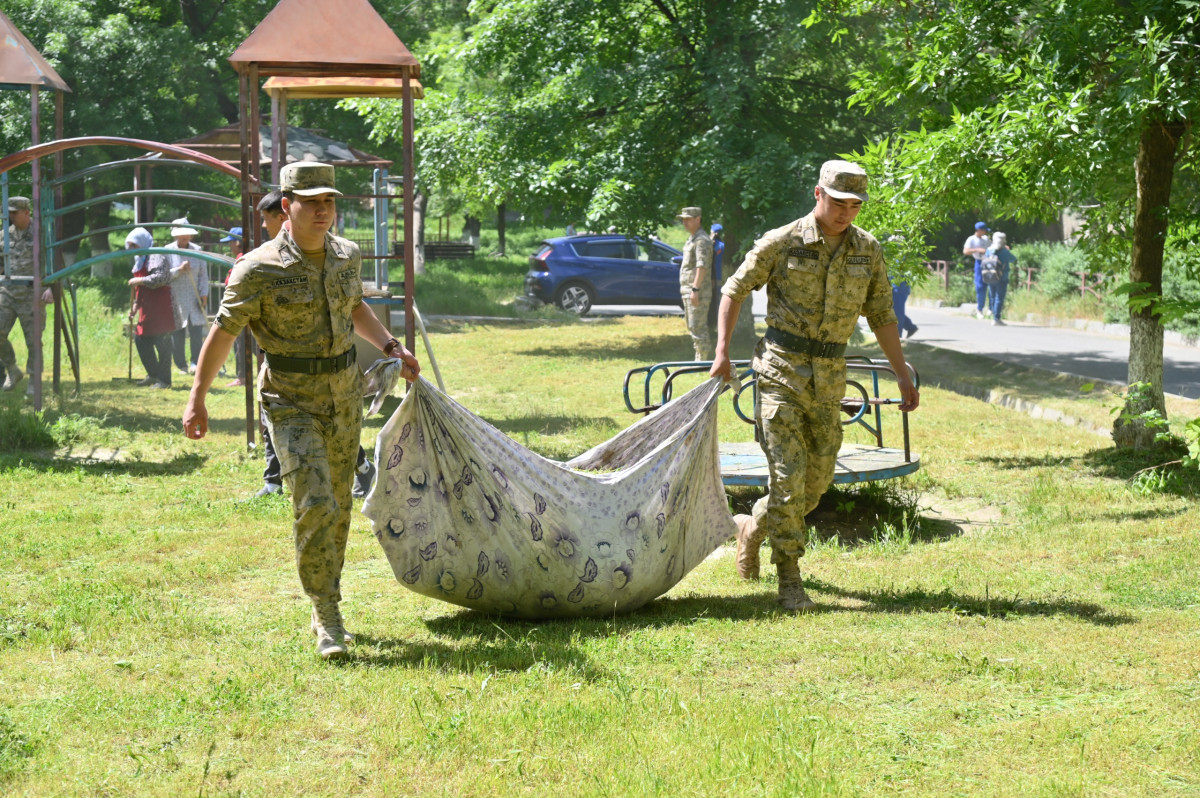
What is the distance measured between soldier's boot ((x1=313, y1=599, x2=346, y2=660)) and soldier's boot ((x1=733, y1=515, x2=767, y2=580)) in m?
2.14

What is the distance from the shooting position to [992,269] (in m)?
24.0

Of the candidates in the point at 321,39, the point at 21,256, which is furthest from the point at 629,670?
the point at 21,256

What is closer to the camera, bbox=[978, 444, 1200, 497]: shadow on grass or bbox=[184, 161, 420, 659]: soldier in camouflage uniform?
bbox=[184, 161, 420, 659]: soldier in camouflage uniform

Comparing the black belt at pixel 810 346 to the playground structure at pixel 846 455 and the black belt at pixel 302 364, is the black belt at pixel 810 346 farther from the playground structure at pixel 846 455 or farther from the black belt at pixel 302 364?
the black belt at pixel 302 364

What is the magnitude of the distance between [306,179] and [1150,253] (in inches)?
263

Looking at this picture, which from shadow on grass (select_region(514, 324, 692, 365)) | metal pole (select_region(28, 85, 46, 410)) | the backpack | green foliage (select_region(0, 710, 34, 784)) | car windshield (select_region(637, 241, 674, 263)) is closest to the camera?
green foliage (select_region(0, 710, 34, 784))

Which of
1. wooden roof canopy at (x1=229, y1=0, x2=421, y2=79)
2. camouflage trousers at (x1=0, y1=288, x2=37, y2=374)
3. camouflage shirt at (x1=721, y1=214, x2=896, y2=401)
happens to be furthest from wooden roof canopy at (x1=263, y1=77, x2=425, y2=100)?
camouflage shirt at (x1=721, y1=214, x2=896, y2=401)

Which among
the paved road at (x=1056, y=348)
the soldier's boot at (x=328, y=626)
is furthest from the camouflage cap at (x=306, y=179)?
the paved road at (x=1056, y=348)

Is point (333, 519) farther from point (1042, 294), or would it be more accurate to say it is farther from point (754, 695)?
point (1042, 294)

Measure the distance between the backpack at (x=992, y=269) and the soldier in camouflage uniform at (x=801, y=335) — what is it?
1879 cm

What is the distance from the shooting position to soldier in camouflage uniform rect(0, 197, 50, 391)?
520 inches

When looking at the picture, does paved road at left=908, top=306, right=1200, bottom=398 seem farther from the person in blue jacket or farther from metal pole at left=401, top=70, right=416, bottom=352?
metal pole at left=401, top=70, right=416, bottom=352

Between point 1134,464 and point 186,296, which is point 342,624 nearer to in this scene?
point 1134,464

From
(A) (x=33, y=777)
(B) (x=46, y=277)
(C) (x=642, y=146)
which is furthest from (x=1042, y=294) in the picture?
(A) (x=33, y=777)
